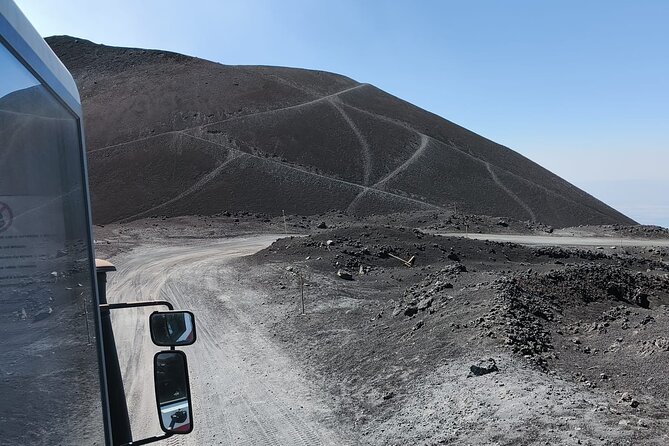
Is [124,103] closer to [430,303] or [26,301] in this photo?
[430,303]

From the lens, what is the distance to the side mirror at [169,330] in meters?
2.95

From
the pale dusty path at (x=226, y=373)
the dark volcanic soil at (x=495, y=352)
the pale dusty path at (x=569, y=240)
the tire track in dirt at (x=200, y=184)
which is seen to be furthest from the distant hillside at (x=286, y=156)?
the dark volcanic soil at (x=495, y=352)

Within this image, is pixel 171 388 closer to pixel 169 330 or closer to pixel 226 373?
pixel 169 330

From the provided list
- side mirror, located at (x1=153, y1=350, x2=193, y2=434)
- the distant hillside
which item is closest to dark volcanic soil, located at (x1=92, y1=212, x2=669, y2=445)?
side mirror, located at (x1=153, y1=350, x2=193, y2=434)

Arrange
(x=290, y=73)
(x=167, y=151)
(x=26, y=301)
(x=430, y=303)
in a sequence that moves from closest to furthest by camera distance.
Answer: (x=26, y=301) → (x=430, y=303) → (x=167, y=151) → (x=290, y=73)

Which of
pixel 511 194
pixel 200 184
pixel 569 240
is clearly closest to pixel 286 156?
pixel 200 184

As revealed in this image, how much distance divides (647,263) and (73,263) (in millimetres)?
22079

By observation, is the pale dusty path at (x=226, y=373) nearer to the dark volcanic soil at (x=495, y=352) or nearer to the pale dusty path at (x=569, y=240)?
the dark volcanic soil at (x=495, y=352)

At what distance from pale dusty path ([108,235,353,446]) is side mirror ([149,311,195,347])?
4146mm

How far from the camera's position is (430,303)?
11.2m

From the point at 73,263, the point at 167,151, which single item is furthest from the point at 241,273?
the point at 167,151

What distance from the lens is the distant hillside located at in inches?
2184

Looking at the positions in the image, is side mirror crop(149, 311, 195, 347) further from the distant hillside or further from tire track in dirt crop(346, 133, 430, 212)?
tire track in dirt crop(346, 133, 430, 212)

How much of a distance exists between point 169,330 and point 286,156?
61.9 metres
